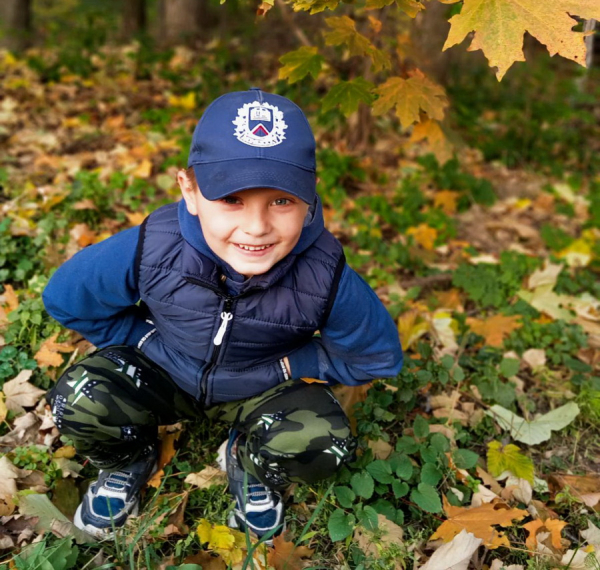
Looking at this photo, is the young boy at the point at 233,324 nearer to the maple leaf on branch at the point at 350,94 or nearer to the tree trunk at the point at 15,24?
the maple leaf on branch at the point at 350,94

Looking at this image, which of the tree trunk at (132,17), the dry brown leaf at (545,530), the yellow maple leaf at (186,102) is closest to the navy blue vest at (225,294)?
the dry brown leaf at (545,530)

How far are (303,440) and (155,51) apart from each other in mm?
5062

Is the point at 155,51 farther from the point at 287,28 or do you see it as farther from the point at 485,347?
the point at 485,347

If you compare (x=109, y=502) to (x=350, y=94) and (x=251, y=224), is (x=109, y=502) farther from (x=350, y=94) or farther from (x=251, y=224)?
(x=350, y=94)

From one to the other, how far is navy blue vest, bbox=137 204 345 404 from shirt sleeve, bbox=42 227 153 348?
1.9 inches

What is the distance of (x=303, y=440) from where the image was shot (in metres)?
1.88

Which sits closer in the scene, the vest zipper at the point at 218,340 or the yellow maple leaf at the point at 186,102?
the vest zipper at the point at 218,340

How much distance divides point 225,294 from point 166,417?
1.99ft

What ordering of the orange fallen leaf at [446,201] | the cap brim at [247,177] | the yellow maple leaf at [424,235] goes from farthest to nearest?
the orange fallen leaf at [446,201] → the yellow maple leaf at [424,235] → the cap brim at [247,177]

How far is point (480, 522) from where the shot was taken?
203 centimetres

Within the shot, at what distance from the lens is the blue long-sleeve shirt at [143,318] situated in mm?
1832

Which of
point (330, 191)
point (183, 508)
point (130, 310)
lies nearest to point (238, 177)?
point (130, 310)

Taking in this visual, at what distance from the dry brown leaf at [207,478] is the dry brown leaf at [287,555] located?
1.11 feet

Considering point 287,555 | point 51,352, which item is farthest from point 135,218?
point 287,555
